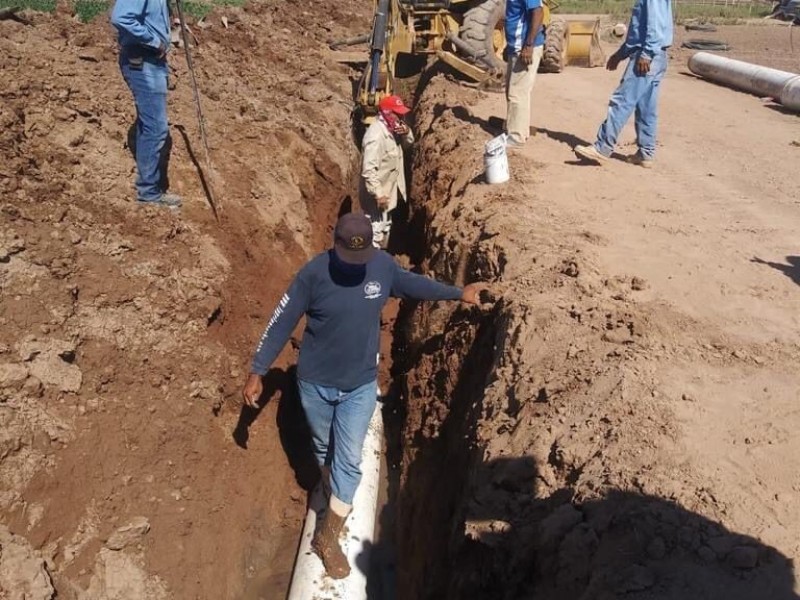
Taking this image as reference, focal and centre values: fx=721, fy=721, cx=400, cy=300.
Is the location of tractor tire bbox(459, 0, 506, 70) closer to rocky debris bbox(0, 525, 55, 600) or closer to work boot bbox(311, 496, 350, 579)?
work boot bbox(311, 496, 350, 579)

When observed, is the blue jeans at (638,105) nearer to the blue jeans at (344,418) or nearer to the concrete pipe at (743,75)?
the blue jeans at (344,418)

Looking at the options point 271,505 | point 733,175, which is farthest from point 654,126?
point 271,505

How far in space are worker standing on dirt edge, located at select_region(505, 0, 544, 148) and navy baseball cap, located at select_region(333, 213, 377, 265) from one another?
4.75 metres

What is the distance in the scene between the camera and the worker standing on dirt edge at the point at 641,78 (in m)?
7.51

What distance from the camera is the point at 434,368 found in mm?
6250

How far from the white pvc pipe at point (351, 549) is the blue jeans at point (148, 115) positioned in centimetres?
307

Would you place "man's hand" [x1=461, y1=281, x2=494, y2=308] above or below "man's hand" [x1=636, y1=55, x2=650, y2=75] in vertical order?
below

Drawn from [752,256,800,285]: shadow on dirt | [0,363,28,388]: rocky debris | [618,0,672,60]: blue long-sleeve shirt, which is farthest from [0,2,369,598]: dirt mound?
[618,0,672,60]: blue long-sleeve shirt

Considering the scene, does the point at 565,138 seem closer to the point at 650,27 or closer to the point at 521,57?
the point at 521,57

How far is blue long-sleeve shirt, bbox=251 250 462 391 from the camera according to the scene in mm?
4523

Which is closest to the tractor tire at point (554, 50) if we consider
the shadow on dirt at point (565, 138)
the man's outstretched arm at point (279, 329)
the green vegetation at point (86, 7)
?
the shadow on dirt at point (565, 138)

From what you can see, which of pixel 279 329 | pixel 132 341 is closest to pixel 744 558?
pixel 279 329

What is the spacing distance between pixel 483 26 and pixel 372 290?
862cm

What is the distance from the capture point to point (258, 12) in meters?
14.7
